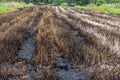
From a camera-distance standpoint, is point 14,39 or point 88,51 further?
point 14,39

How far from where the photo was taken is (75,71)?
253 inches

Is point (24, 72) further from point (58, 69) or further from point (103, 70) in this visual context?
point (103, 70)

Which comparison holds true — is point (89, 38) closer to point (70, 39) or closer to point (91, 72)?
point (70, 39)

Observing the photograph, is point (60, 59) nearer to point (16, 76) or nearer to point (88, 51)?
point (88, 51)

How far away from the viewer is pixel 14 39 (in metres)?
9.57

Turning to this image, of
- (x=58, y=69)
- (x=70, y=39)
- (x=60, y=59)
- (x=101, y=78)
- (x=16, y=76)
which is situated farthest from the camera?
(x=70, y=39)

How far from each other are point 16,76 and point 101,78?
166 cm

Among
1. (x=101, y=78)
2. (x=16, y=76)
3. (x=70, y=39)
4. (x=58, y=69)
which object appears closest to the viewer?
(x=101, y=78)

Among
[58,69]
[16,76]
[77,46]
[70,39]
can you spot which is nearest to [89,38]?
[70,39]

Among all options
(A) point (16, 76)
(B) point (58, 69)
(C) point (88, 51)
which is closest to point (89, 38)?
(C) point (88, 51)

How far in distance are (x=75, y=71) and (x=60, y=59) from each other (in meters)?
0.87

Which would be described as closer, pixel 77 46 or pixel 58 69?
pixel 58 69

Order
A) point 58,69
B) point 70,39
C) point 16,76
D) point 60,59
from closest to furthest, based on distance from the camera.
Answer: point 16,76
point 58,69
point 60,59
point 70,39

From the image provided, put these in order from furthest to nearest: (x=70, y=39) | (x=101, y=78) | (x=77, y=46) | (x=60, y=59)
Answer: (x=70, y=39), (x=77, y=46), (x=60, y=59), (x=101, y=78)
